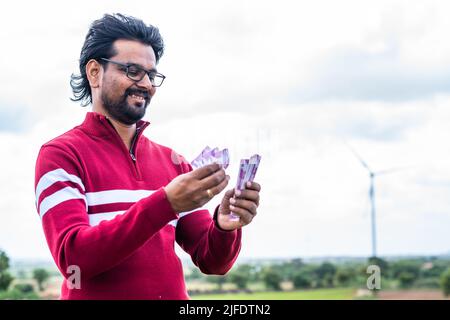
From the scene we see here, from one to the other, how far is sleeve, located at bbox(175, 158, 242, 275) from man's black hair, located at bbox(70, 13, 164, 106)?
0.77 metres

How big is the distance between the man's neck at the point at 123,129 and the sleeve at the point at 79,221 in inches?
15.5

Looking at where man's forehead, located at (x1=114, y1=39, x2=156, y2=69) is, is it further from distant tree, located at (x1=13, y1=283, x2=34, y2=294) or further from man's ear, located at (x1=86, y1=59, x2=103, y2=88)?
distant tree, located at (x1=13, y1=283, x2=34, y2=294)

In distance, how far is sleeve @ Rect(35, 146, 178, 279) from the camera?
3.02m

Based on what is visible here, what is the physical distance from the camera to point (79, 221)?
10.6 ft

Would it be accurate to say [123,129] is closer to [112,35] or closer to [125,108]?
[125,108]

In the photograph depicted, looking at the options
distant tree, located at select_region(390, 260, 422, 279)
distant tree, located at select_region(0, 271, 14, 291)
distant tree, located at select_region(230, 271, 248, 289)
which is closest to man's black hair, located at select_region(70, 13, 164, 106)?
distant tree, located at select_region(0, 271, 14, 291)

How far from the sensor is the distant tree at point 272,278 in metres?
53.1

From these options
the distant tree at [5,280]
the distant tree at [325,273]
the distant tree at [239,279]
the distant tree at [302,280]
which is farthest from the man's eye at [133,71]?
the distant tree at [325,273]

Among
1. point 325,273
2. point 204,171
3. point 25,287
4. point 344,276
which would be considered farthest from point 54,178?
point 344,276

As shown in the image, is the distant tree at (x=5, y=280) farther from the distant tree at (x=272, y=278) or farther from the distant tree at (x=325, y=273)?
the distant tree at (x=325, y=273)
